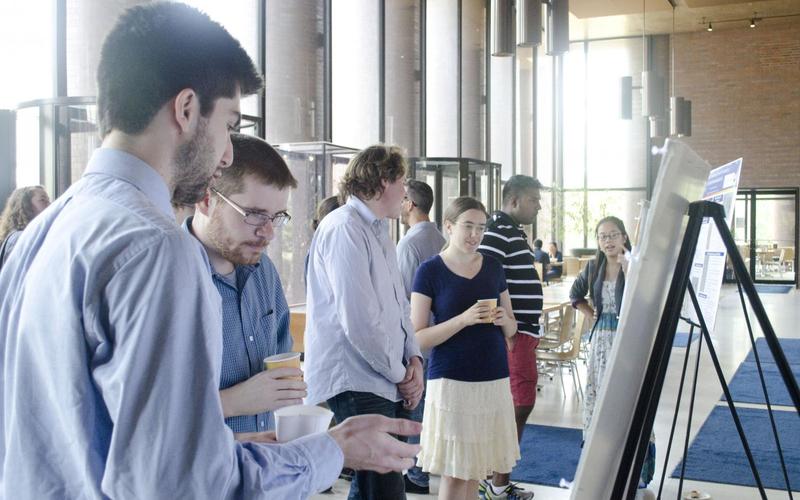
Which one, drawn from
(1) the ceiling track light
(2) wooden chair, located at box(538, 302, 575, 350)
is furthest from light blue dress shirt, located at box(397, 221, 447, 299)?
(1) the ceiling track light

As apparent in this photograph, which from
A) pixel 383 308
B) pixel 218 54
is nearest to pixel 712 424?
pixel 383 308

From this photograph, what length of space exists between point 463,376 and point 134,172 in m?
2.41

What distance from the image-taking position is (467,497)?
340 centimetres

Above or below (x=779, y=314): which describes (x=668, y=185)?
above

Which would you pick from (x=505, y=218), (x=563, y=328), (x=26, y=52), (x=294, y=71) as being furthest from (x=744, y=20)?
(x=26, y=52)

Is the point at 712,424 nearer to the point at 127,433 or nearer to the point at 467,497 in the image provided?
the point at 467,497

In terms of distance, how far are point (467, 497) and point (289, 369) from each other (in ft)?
6.64

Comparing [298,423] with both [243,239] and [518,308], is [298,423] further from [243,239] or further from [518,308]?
[518,308]

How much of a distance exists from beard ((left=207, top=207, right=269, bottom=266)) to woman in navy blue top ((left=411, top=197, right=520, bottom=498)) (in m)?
1.60

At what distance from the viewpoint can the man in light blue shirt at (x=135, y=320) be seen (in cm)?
96

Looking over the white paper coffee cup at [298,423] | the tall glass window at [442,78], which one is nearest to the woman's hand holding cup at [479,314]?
the white paper coffee cup at [298,423]

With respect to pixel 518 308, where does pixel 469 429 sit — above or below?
below

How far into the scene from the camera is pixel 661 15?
17250 millimetres

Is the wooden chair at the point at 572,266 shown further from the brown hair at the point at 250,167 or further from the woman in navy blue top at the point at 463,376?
the brown hair at the point at 250,167
